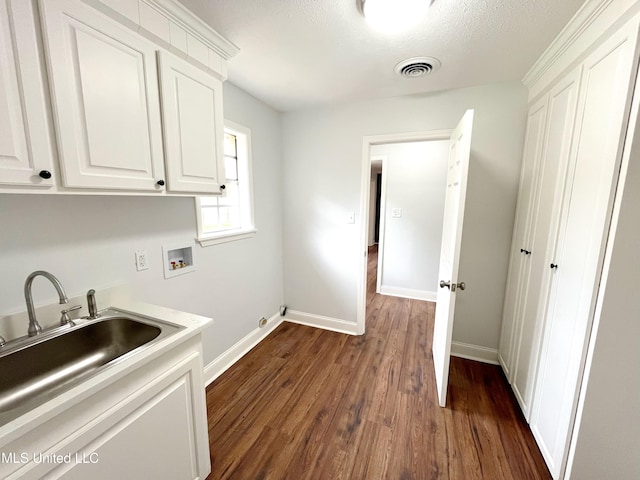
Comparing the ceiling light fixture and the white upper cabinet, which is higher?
the ceiling light fixture

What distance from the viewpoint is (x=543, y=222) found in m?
1.53

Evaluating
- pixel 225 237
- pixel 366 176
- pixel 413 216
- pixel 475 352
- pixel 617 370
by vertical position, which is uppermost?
pixel 366 176

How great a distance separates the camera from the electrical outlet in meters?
A: 1.45

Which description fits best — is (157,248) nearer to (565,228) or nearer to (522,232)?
(565,228)

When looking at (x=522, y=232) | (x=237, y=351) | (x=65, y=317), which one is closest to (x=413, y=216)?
(x=522, y=232)

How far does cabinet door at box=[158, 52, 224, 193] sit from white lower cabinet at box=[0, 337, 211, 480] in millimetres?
853

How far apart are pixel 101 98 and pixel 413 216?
11.1 feet

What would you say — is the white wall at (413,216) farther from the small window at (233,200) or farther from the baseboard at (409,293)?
the small window at (233,200)

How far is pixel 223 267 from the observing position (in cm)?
209

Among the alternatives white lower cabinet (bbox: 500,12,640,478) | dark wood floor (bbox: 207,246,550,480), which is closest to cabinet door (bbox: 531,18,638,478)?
white lower cabinet (bbox: 500,12,640,478)

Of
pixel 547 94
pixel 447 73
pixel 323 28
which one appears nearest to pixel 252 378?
pixel 323 28

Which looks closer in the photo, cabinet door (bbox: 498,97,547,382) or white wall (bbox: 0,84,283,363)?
white wall (bbox: 0,84,283,363)

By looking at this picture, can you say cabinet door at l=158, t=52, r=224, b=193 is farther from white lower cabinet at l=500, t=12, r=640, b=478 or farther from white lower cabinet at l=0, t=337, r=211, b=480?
white lower cabinet at l=500, t=12, r=640, b=478

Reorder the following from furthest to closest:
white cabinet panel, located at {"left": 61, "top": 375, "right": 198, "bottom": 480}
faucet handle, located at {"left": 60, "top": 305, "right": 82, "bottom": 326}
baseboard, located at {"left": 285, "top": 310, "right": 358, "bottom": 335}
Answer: baseboard, located at {"left": 285, "top": 310, "right": 358, "bottom": 335}, faucet handle, located at {"left": 60, "top": 305, "right": 82, "bottom": 326}, white cabinet panel, located at {"left": 61, "top": 375, "right": 198, "bottom": 480}
